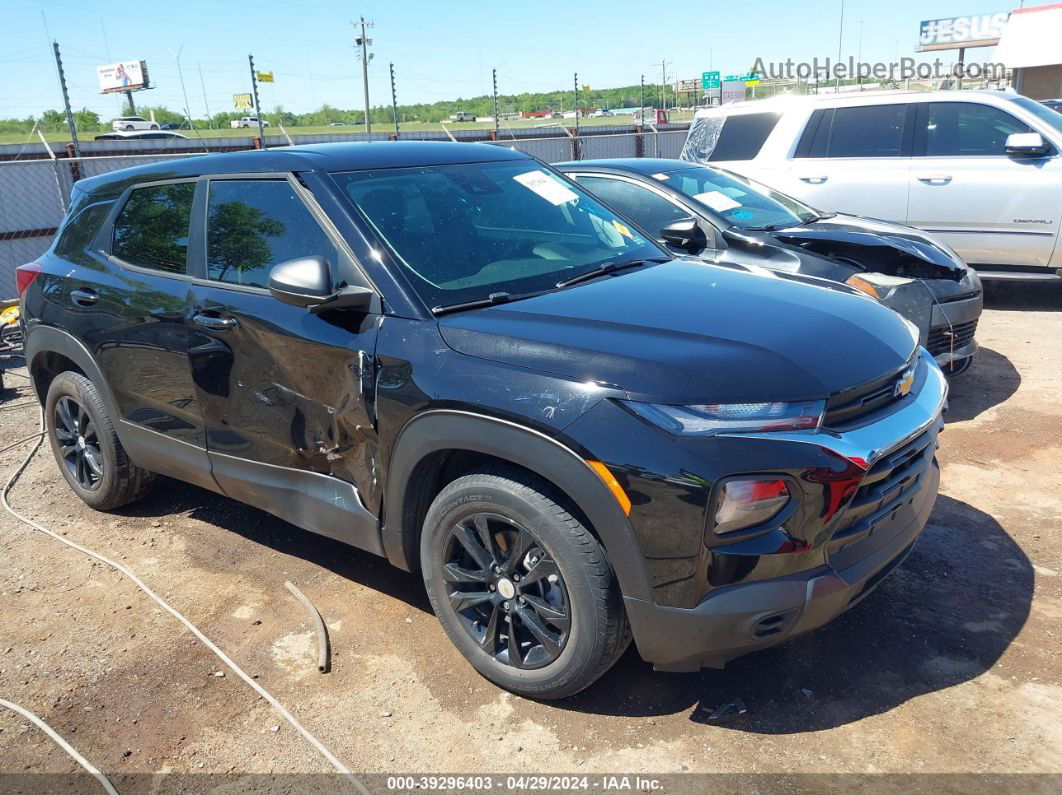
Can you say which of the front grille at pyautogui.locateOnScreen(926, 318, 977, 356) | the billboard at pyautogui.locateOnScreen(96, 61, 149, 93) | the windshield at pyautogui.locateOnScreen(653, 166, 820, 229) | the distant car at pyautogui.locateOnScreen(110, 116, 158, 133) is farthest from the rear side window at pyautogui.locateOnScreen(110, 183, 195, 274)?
the billboard at pyautogui.locateOnScreen(96, 61, 149, 93)

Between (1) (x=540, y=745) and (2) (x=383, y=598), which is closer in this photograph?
(1) (x=540, y=745)

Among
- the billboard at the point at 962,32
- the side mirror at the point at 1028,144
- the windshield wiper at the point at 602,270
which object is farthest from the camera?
the billboard at the point at 962,32

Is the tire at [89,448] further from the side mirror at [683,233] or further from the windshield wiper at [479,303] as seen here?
the side mirror at [683,233]

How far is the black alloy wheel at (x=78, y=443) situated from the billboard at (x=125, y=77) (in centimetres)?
5888

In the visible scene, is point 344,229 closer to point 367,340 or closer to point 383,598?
point 367,340

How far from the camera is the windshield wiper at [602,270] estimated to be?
11.2ft

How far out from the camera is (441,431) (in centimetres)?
291

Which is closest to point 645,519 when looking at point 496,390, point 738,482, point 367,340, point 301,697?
point 738,482

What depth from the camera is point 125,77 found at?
57219mm

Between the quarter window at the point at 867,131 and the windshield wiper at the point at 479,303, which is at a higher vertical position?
the quarter window at the point at 867,131

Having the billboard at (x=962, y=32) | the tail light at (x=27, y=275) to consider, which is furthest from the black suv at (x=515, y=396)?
the billboard at (x=962, y=32)

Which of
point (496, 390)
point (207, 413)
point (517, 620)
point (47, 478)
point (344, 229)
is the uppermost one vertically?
point (344, 229)

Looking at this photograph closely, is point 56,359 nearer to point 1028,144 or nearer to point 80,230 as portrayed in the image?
point 80,230

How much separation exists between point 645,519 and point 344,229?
162 cm
